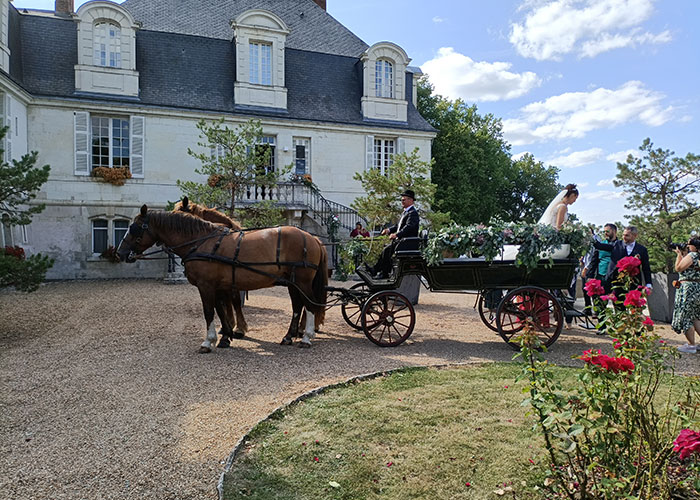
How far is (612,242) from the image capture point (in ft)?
26.4

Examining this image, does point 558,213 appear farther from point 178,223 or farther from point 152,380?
point 152,380

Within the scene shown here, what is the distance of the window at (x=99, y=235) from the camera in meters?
16.0

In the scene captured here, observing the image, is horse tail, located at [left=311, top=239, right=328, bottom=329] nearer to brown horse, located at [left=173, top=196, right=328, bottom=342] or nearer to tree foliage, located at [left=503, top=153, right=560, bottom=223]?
brown horse, located at [left=173, top=196, right=328, bottom=342]

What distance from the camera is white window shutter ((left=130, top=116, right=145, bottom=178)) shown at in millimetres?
16016

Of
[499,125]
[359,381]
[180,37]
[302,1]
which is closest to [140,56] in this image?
[180,37]

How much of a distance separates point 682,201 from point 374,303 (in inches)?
426

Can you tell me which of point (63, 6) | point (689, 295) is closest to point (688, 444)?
point (689, 295)

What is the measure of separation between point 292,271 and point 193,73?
1341 centimetres

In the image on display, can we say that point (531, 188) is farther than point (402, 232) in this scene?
Yes

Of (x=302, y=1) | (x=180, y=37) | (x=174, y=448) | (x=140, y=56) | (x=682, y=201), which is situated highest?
(x=302, y=1)

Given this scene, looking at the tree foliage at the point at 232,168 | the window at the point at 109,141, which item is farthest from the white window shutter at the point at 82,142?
the tree foliage at the point at 232,168

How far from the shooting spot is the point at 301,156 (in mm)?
18188

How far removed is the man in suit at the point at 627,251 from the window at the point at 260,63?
13988mm

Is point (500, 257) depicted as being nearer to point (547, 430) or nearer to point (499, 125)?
point (547, 430)
